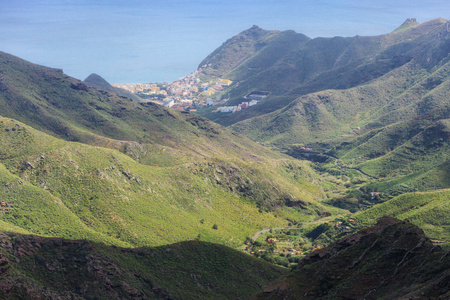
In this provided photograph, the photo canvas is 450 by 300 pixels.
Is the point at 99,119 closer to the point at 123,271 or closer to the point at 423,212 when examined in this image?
the point at 123,271

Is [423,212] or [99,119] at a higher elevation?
[99,119]

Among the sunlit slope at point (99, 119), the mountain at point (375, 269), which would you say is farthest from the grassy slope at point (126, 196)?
the mountain at point (375, 269)

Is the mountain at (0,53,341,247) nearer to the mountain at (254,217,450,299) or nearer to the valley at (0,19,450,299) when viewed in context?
the valley at (0,19,450,299)

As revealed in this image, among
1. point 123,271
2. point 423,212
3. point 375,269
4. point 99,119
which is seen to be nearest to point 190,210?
point 123,271

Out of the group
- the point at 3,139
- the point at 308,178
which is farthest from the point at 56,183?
the point at 308,178

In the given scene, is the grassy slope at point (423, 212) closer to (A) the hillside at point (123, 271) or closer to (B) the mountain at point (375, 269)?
(B) the mountain at point (375, 269)

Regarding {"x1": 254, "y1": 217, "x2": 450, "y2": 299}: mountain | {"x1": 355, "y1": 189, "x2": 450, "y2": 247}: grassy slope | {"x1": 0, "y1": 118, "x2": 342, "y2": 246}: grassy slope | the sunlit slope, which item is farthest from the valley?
the sunlit slope

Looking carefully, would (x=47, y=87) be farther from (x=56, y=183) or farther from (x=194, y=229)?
(x=194, y=229)
